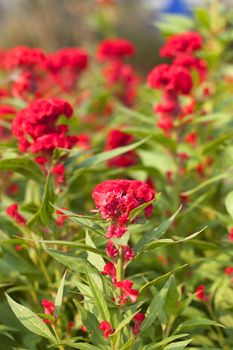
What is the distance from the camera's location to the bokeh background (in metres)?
7.07

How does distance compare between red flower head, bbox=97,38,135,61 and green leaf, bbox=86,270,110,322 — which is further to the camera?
red flower head, bbox=97,38,135,61

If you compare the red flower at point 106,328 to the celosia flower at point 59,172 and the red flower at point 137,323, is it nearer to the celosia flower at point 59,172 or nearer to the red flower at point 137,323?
the red flower at point 137,323

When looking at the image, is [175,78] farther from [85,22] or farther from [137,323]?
[85,22]

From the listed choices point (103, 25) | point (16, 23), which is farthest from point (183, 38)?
point (16, 23)

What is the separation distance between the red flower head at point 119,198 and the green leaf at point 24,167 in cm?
65

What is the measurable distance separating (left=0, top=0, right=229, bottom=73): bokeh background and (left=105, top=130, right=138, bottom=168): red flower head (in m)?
1.24

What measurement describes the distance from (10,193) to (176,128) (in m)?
1.06

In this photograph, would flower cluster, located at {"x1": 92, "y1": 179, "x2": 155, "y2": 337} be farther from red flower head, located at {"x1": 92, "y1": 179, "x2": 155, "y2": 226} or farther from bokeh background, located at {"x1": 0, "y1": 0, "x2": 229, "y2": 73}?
bokeh background, located at {"x1": 0, "y1": 0, "x2": 229, "y2": 73}

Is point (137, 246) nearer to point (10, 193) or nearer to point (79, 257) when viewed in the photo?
point (79, 257)

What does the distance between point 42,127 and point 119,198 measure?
0.71 meters

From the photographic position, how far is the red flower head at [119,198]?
2.00 m

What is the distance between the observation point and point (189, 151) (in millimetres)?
3316

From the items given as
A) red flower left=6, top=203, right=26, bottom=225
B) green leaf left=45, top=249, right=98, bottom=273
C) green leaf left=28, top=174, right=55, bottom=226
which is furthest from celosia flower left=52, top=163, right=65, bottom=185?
green leaf left=45, top=249, right=98, bottom=273

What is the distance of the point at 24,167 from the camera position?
2658mm
